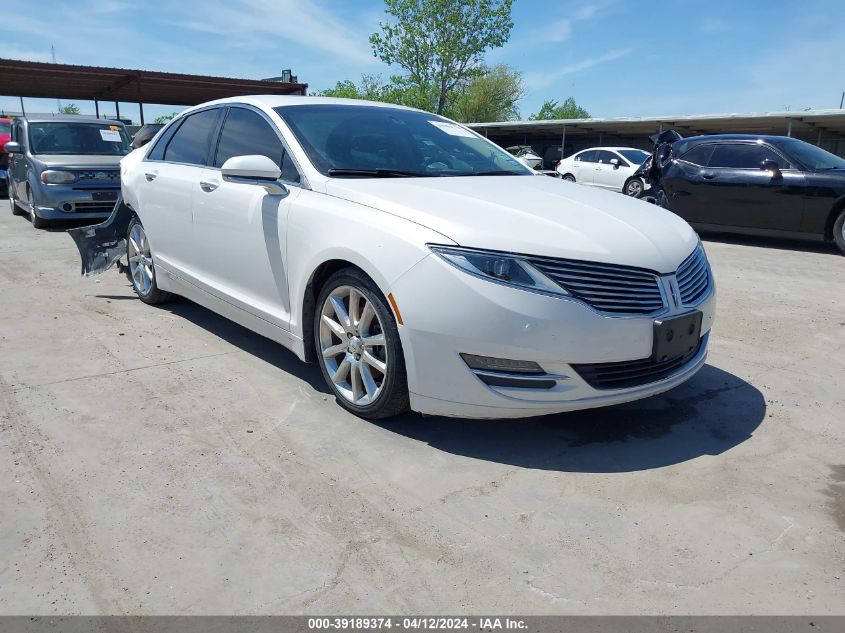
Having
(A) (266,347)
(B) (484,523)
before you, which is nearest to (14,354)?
(A) (266,347)

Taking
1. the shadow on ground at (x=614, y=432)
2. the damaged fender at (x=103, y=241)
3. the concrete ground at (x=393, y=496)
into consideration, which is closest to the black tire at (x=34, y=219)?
the damaged fender at (x=103, y=241)

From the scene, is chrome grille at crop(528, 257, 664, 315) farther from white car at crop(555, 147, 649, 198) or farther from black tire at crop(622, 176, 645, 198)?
white car at crop(555, 147, 649, 198)

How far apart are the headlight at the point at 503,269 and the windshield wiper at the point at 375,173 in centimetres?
101

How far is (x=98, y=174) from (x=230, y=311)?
7.21m

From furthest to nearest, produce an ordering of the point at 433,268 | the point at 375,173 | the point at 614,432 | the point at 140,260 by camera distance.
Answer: the point at 140,260
the point at 375,173
the point at 614,432
the point at 433,268

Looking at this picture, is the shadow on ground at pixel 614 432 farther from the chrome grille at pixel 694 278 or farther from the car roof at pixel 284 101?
the car roof at pixel 284 101

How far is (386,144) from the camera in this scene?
12.9ft

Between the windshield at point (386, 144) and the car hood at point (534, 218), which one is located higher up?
the windshield at point (386, 144)

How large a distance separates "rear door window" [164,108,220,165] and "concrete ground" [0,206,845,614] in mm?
1375

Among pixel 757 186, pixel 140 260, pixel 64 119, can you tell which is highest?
pixel 64 119

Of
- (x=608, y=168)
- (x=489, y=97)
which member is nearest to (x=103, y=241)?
(x=608, y=168)

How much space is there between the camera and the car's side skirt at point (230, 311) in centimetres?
372

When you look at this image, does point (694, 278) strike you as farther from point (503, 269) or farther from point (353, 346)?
point (353, 346)
